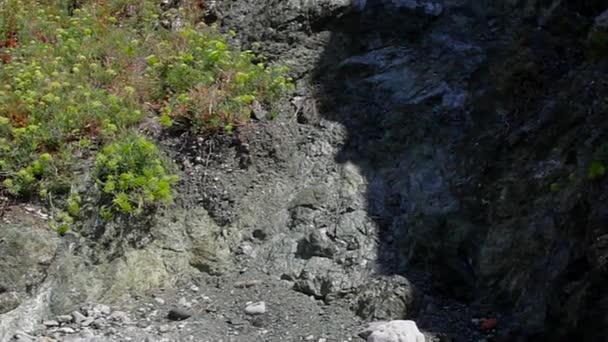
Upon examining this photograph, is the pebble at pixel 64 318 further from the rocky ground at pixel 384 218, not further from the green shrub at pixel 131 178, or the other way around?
the green shrub at pixel 131 178

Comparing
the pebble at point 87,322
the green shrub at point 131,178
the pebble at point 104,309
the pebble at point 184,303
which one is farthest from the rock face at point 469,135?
the pebble at point 87,322

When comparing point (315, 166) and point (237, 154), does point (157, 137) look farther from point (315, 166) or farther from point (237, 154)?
point (315, 166)

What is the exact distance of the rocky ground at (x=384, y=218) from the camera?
4672 millimetres

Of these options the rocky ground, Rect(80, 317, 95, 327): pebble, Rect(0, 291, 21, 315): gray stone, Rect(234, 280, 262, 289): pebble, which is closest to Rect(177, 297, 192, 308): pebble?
the rocky ground

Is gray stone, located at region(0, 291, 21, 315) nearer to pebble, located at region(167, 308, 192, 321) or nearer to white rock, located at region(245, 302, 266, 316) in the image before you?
pebble, located at region(167, 308, 192, 321)

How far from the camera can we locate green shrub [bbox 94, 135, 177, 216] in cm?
549

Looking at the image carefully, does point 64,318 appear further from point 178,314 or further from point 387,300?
point 387,300

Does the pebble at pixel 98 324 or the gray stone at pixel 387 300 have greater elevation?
the gray stone at pixel 387 300

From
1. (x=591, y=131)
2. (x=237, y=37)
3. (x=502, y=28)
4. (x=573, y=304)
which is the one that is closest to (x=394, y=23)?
(x=502, y=28)

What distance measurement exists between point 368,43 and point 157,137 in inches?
81.3

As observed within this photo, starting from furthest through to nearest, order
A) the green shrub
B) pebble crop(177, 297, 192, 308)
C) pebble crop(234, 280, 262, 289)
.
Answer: the green shrub
pebble crop(234, 280, 262, 289)
pebble crop(177, 297, 192, 308)

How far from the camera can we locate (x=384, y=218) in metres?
5.57

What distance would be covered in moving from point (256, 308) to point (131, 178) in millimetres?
1324

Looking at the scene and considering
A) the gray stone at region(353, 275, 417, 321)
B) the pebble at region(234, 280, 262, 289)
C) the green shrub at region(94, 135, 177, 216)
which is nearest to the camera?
the gray stone at region(353, 275, 417, 321)
